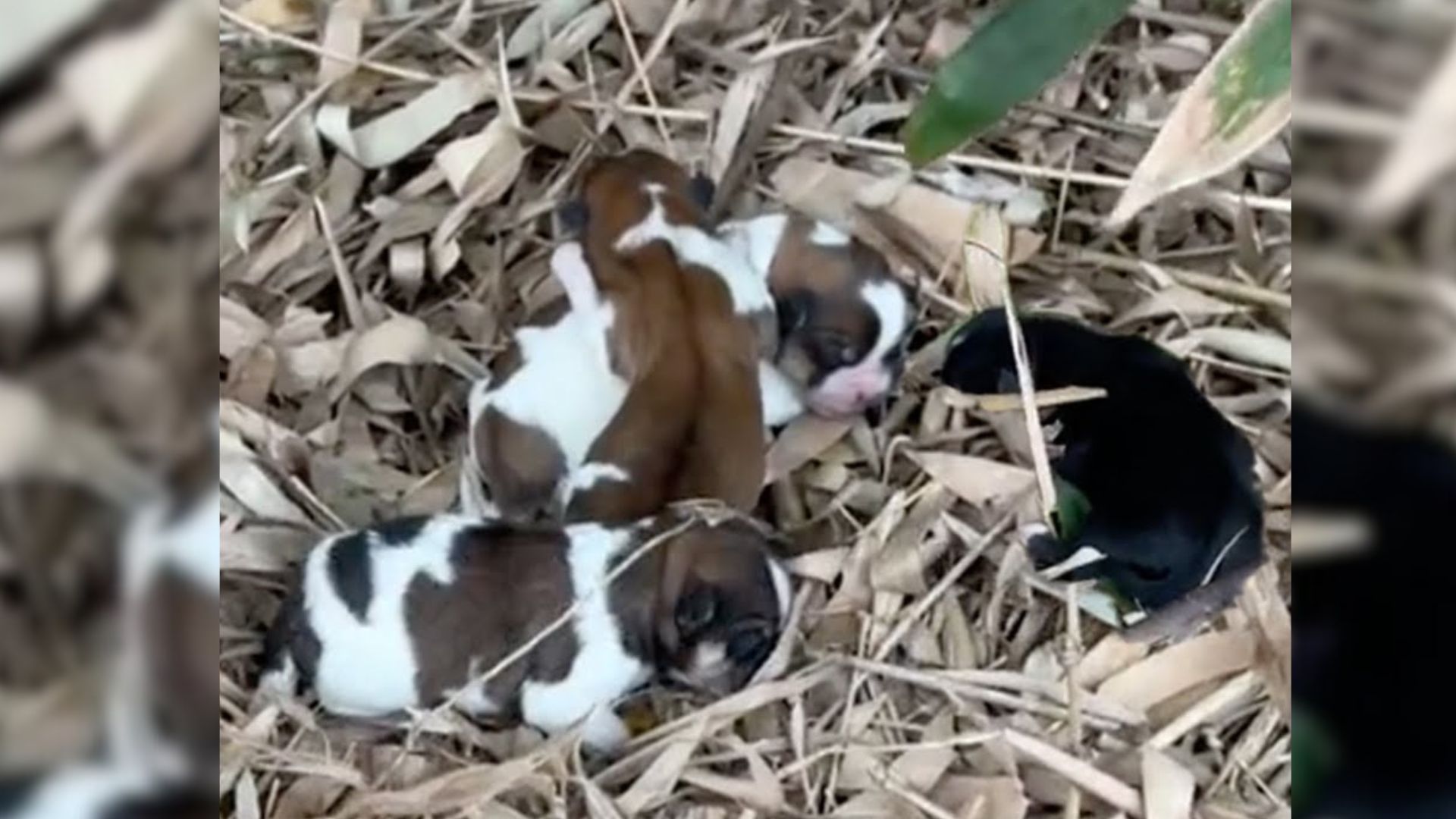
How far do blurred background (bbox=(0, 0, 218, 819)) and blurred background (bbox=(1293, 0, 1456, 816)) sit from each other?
19 centimetres

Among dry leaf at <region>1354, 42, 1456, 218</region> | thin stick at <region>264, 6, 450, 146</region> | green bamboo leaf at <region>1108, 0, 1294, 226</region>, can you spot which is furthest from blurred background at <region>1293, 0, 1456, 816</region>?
thin stick at <region>264, 6, 450, 146</region>

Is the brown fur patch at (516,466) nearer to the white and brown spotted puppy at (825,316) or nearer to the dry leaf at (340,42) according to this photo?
the white and brown spotted puppy at (825,316)

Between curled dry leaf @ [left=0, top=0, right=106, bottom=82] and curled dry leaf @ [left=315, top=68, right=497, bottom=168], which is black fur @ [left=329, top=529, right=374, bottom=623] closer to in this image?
curled dry leaf @ [left=315, top=68, right=497, bottom=168]

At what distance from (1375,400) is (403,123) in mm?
1613

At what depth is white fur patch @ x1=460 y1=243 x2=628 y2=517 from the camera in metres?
1.68

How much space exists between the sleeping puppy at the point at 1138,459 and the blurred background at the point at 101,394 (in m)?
1.22

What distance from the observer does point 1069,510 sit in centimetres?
161

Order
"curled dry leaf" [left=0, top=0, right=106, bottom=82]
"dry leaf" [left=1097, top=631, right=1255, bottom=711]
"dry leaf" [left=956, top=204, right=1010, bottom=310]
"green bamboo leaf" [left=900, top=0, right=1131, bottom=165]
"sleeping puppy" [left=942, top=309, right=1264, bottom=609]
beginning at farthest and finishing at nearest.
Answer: "dry leaf" [left=956, top=204, right=1010, bottom=310] → "dry leaf" [left=1097, top=631, right=1255, bottom=711] → "sleeping puppy" [left=942, top=309, right=1264, bottom=609] → "green bamboo leaf" [left=900, top=0, right=1131, bottom=165] → "curled dry leaf" [left=0, top=0, right=106, bottom=82]


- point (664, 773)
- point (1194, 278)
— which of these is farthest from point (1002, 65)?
point (664, 773)

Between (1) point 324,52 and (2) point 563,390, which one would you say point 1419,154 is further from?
(1) point 324,52

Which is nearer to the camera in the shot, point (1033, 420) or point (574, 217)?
point (1033, 420)

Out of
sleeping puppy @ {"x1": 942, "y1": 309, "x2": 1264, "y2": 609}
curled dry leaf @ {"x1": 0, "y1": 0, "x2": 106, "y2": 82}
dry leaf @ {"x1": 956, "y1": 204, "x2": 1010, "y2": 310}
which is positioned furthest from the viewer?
dry leaf @ {"x1": 956, "y1": 204, "x2": 1010, "y2": 310}

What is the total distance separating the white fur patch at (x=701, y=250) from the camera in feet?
5.71

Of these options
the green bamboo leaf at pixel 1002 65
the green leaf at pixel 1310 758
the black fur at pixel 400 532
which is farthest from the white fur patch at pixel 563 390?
the green leaf at pixel 1310 758
